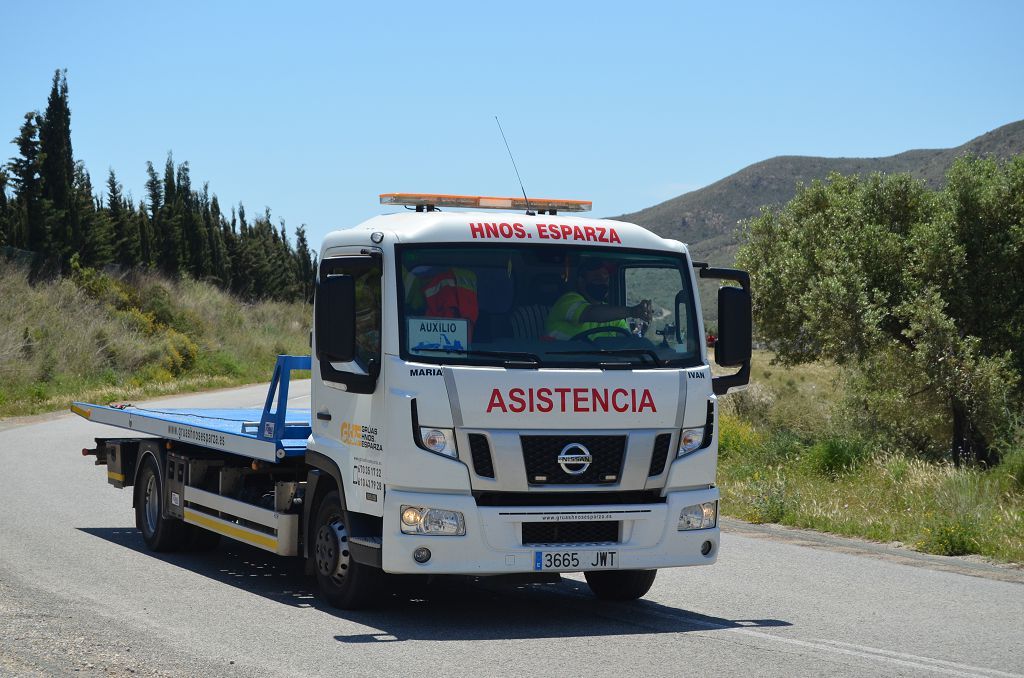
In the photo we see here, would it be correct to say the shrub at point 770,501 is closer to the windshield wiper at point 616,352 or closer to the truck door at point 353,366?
the windshield wiper at point 616,352

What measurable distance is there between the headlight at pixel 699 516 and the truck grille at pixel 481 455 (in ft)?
4.62

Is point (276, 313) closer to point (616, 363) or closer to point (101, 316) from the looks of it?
point (101, 316)

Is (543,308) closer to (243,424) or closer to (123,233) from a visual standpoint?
(243,424)

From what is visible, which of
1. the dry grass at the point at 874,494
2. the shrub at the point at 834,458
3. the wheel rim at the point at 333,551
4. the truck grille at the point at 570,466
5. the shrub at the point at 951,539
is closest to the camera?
the truck grille at the point at 570,466

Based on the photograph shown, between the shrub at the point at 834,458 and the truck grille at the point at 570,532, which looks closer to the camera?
the truck grille at the point at 570,532

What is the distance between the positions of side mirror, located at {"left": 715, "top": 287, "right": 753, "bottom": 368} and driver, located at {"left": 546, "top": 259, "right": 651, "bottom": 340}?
0.54m

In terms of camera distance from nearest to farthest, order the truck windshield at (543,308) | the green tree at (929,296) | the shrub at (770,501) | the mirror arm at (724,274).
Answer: the truck windshield at (543,308) → the mirror arm at (724,274) → the shrub at (770,501) → the green tree at (929,296)

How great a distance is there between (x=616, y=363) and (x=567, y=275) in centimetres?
76

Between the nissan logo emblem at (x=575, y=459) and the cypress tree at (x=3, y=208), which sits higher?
the cypress tree at (x=3, y=208)

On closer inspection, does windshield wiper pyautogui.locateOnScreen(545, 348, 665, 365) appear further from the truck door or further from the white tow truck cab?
the truck door

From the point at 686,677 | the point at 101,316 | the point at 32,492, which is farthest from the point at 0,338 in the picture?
the point at 686,677

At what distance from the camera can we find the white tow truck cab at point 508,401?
796 cm

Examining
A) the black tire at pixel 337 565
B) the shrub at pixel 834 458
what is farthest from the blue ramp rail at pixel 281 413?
the shrub at pixel 834 458

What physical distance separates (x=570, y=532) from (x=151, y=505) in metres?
5.30
